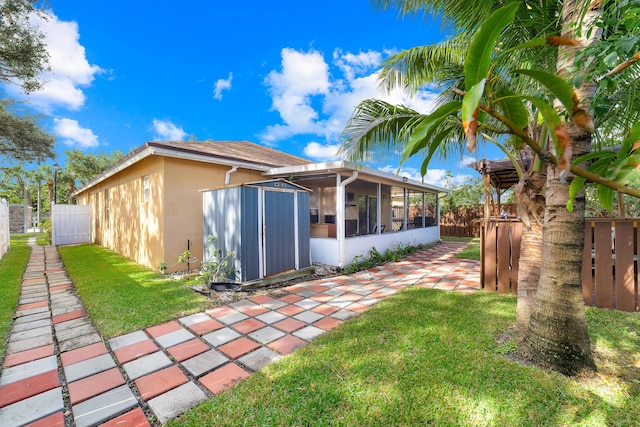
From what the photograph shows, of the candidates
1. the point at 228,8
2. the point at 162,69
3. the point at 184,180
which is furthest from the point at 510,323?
the point at 162,69

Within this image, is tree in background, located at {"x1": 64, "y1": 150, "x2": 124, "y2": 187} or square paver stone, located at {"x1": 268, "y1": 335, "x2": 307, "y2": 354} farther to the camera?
tree in background, located at {"x1": 64, "y1": 150, "x2": 124, "y2": 187}

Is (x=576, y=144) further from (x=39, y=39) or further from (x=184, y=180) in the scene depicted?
(x=39, y=39)

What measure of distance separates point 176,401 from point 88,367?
1305mm

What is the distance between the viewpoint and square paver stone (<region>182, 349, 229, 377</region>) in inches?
106

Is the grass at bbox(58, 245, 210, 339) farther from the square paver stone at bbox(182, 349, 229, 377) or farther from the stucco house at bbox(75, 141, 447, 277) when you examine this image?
the square paver stone at bbox(182, 349, 229, 377)

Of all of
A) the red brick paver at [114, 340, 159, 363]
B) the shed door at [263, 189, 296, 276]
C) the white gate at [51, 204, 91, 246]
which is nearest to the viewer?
the red brick paver at [114, 340, 159, 363]

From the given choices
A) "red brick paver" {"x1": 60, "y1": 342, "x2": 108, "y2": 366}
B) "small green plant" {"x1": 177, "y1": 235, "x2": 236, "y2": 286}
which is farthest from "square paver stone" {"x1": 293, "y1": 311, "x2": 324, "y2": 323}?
"red brick paver" {"x1": 60, "y1": 342, "x2": 108, "y2": 366}

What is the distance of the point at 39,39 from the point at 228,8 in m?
6.37

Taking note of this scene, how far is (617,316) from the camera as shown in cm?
372

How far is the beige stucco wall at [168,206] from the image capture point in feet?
21.5

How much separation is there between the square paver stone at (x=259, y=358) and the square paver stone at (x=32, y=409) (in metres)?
1.53

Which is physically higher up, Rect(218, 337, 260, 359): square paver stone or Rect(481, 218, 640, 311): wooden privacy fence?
Rect(481, 218, 640, 311): wooden privacy fence

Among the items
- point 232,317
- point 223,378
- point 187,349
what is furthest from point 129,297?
point 223,378

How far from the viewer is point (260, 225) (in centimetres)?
584
